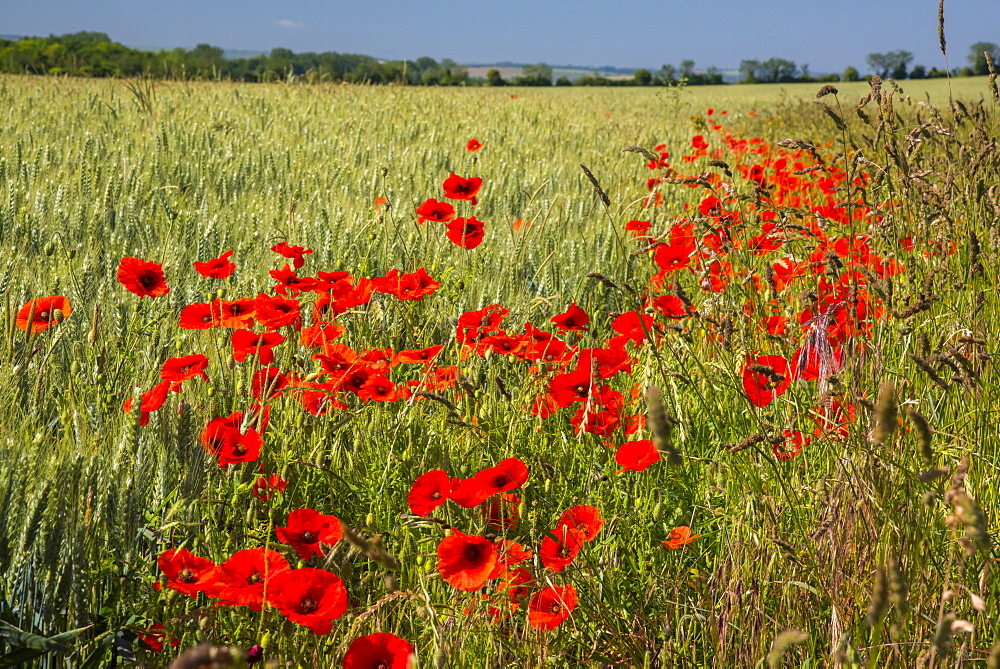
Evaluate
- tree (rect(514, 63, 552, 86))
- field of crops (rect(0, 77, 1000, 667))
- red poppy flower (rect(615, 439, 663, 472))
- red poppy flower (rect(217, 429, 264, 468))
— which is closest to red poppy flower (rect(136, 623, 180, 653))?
field of crops (rect(0, 77, 1000, 667))

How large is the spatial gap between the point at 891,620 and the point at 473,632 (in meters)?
0.55

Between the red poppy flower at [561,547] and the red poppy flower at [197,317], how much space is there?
80 centimetres

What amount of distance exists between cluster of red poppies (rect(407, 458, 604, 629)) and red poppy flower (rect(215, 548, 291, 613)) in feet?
0.69

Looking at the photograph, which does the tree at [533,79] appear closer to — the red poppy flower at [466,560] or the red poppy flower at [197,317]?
the red poppy flower at [197,317]

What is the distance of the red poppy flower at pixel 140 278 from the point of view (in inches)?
58.7

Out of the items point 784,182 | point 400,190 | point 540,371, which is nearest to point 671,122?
point 784,182

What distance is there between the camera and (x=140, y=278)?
1.56 m

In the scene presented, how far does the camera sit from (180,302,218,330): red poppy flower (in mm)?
1453

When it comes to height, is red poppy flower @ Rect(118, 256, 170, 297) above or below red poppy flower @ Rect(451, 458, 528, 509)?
above

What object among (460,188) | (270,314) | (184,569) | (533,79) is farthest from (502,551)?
(533,79)

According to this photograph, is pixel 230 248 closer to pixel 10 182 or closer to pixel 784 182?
pixel 10 182

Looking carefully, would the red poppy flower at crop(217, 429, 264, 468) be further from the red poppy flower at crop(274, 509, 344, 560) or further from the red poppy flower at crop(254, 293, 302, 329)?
the red poppy flower at crop(254, 293, 302, 329)

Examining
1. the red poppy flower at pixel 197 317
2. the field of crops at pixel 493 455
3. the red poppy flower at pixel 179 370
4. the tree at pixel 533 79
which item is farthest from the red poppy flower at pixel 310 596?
the tree at pixel 533 79

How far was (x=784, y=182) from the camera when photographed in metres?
3.84
